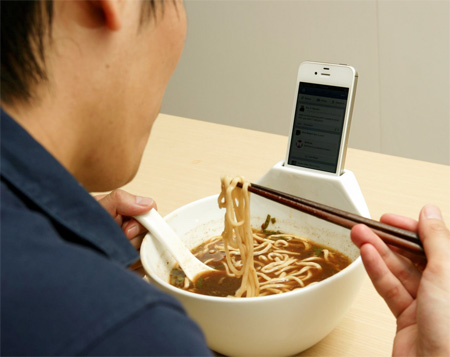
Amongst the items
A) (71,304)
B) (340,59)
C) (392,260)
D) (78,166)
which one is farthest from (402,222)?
(340,59)

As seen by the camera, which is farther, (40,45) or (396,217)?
(396,217)

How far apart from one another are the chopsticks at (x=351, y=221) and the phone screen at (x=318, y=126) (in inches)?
6.6

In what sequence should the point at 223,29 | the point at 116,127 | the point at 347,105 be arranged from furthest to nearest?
1. the point at 223,29
2. the point at 347,105
3. the point at 116,127

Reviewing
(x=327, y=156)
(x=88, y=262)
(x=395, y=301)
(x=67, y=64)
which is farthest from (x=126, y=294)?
Answer: (x=327, y=156)

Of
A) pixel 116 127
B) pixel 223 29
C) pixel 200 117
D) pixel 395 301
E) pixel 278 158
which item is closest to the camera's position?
pixel 116 127

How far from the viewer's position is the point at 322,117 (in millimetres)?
1230

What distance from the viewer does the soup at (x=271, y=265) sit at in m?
1.06

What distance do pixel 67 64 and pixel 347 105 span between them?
71 cm

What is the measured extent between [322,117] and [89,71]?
0.68m

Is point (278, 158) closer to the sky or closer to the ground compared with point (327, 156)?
closer to the ground

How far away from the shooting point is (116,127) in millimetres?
751

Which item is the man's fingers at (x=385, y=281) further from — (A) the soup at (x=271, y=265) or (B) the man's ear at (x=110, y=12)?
Result: (B) the man's ear at (x=110, y=12)

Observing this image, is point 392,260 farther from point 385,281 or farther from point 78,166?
point 78,166

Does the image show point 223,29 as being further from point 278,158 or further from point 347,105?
point 347,105
